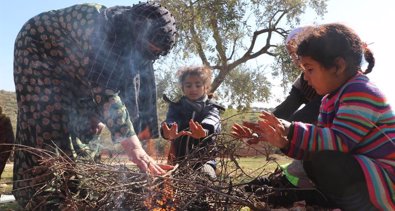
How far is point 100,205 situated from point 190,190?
467 millimetres

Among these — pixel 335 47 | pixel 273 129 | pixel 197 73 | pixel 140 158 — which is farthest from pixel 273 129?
pixel 197 73

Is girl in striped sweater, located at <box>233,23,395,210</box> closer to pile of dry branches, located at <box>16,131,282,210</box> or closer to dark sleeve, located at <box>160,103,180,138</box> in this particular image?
pile of dry branches, located at <box>16,131,282,210</box>

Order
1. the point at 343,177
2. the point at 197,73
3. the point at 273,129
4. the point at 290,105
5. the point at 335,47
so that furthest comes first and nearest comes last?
the point at 197,73, the point at 290,105, the point at 335,47, the point at 273,129, the point at 343,177

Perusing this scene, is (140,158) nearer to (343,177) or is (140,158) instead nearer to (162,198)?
(162,198)

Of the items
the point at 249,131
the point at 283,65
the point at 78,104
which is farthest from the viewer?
the point at 283,65

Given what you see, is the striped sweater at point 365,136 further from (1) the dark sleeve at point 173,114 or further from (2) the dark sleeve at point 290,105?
(1) the dark sleeve at point 173,114

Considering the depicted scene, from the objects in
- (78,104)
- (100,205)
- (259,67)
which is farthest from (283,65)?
(100,205)

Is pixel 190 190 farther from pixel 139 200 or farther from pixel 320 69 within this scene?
pixel 320 69

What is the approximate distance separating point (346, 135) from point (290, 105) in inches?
63.8

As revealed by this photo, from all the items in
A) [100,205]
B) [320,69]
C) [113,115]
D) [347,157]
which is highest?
[320,69]

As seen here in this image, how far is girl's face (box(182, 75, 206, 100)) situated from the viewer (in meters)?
4.26

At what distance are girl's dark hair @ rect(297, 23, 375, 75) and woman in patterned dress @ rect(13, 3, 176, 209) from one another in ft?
2.99

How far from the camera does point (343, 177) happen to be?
7.09ft

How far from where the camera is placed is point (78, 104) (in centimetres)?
311
